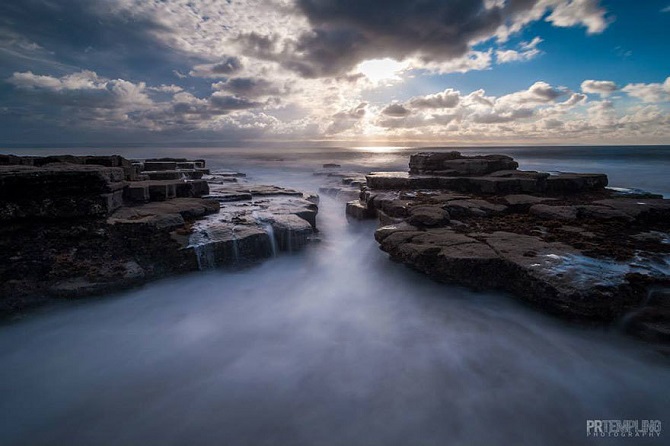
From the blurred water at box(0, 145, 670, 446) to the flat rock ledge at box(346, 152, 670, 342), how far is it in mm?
356

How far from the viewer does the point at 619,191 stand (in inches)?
267

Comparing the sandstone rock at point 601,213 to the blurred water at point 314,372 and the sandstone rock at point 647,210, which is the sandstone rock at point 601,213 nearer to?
the sandstone rock at point 647,210

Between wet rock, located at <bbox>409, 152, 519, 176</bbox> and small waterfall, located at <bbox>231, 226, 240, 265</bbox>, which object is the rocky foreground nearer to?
small waterfall, located at <bbox>231, 226, 240, 265</bbox>

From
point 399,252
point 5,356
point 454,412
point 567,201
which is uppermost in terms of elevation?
point 567,201

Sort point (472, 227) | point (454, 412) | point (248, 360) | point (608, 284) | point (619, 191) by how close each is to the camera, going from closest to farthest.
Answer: point (454, 412) < point (608, 284) < point (248, 360) < point (472, 227) < point (619, 191)

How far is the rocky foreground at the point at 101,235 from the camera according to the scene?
3.81 m

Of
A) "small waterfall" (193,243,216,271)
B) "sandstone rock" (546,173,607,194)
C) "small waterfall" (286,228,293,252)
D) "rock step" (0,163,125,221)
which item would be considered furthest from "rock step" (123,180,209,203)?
"sandstone rock" (546,173,607,194)

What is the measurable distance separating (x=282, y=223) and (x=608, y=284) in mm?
4565

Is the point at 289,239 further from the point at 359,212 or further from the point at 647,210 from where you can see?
the point at 647,210

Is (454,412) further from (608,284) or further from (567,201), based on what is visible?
(567,201)

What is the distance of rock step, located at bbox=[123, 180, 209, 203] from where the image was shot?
5863 mm

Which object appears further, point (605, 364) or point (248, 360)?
point (248, 360)

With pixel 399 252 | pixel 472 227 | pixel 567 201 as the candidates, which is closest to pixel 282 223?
pixel 399 252

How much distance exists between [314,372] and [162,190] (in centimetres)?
507
